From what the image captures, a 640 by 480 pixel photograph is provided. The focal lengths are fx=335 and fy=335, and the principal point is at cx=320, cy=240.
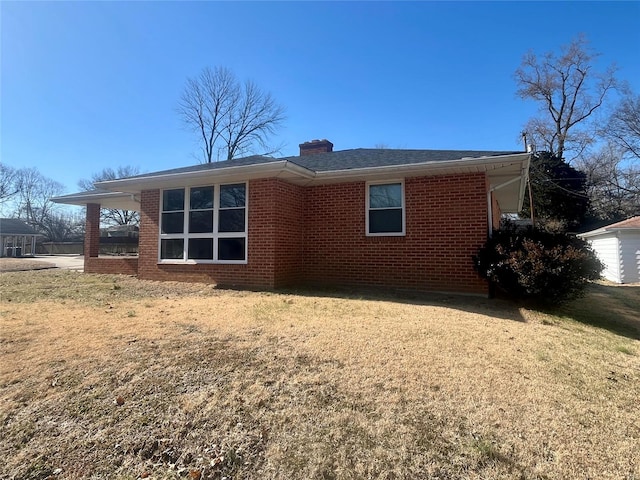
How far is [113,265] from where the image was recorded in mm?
11789

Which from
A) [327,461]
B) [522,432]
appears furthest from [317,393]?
[522,432]

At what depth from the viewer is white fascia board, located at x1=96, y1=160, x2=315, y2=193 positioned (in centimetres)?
768

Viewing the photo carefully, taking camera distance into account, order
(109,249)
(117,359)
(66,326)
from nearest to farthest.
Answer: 1. (117,359)
2. (66,326)
3. (109,249)

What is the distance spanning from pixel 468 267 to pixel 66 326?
24.5ft

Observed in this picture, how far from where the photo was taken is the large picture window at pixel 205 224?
8.62 m

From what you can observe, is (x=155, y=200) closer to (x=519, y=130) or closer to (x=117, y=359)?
(x=117, y=359)

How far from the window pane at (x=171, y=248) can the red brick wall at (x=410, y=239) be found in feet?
11.6

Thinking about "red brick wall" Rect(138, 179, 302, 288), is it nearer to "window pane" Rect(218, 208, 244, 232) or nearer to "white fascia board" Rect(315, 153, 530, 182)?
"window pane" Rect(218, 208, 244, 232)

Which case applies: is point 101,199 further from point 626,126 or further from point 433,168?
point 626,126

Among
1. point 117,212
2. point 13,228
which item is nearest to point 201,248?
point 13,228

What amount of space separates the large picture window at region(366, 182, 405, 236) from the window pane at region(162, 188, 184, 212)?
5.22 meters

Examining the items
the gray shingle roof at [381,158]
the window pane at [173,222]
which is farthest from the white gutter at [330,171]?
the window pane at [173,222]

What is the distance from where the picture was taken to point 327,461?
208cm

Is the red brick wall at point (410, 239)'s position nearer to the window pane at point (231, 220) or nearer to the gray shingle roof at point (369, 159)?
the gray shingle roof at point (369, 159)
